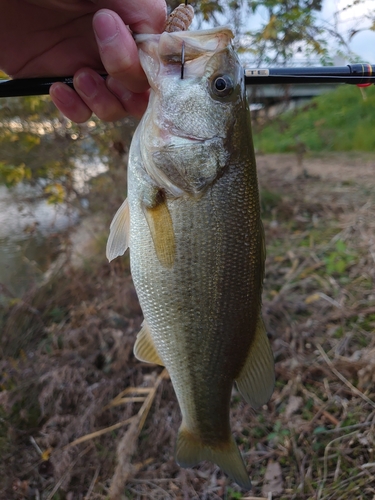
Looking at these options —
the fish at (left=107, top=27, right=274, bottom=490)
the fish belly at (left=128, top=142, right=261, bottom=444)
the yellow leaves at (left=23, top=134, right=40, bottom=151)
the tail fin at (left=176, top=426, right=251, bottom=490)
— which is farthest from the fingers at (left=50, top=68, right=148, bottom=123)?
the yellow leaves at (left=23, top=134, right=40, bottom=151)

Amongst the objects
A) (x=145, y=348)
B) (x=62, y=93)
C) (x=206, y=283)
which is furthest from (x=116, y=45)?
(x=145, y=348)

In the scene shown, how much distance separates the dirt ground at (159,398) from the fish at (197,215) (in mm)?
1120

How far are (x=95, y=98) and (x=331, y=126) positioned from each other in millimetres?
10138

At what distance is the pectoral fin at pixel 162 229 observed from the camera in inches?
53.8

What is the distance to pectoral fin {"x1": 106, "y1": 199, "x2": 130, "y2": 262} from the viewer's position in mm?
1489

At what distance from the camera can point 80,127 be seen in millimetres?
4152

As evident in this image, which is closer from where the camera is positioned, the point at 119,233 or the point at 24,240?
the point at 119,233

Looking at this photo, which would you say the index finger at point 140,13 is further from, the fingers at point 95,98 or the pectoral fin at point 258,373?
the pectoral fin at point 258,373

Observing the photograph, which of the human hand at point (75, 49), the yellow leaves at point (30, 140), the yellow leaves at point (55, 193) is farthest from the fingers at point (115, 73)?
the yellow leaves at point (55, 193)

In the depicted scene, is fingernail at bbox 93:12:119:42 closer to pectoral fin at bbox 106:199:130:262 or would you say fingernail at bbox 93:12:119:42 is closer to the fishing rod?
the fishing rod

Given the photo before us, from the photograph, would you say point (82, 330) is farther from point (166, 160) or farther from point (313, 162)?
point (313, 162)

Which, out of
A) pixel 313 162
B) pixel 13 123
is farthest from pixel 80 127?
pixel 313 162

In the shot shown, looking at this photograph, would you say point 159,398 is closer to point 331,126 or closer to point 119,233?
point 119,233

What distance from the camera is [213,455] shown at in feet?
5.49
